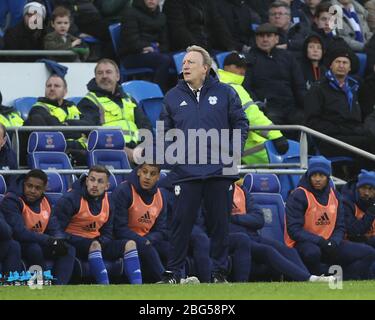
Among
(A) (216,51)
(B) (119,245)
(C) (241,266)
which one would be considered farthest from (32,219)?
(A) (216,51)

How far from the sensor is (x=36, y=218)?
53.1 feet

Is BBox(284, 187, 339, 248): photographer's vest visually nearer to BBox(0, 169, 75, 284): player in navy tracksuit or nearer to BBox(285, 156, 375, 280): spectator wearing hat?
BBox(285, 156, 375, 280): spectator wearing hat

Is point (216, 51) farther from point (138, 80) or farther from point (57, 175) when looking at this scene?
point (57, 175)

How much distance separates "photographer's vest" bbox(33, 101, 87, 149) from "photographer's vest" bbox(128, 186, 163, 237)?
1.77 metres

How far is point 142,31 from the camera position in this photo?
2067cm

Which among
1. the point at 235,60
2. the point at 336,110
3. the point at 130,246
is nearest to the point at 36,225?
the point at 130,246

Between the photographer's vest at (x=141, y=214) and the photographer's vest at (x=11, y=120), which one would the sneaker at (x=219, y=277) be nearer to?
the photographer's vest at (x=141, y=214)

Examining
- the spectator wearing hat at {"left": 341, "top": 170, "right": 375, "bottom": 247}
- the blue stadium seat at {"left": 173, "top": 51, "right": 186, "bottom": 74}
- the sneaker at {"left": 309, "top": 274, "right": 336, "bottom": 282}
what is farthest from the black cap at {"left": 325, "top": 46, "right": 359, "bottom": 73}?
the sneaker at {"left": 309, "top": 274, "right": 336, "bottom": 282}

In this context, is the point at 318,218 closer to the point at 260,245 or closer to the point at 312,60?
the point at 260,245

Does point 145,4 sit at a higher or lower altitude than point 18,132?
higher

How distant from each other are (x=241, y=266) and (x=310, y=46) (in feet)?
18.9

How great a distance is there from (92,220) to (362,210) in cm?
342

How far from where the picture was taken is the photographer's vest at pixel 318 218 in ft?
56.5
